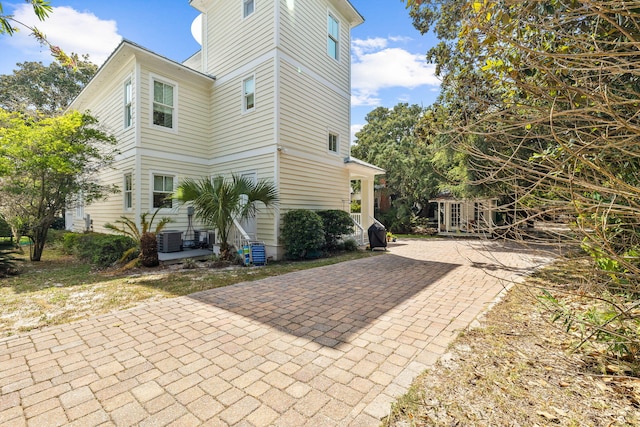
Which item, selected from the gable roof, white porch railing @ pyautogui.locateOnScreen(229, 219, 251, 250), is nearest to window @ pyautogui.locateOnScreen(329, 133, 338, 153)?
the gable roof

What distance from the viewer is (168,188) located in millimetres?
9812

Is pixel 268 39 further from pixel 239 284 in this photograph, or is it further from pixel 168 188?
pixel 239 284

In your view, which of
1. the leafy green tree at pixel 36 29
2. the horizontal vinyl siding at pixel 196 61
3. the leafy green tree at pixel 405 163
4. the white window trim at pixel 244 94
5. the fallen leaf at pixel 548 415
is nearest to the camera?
the fallen leaf at pixel 548 415

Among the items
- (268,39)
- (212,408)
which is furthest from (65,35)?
(268,39)

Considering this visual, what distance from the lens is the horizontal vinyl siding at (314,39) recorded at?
30.2ft

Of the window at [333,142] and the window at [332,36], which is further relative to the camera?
the window at [333,142]

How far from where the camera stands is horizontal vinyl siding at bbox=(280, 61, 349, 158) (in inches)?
358

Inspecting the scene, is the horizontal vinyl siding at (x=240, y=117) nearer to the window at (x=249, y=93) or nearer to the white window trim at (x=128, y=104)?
the window at (x=249, y=93)

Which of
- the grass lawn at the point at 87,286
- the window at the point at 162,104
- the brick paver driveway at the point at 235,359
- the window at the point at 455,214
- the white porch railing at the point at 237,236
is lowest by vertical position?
the brick paver driveway at the point at 235,359

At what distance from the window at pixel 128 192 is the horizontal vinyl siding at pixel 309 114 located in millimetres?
5650

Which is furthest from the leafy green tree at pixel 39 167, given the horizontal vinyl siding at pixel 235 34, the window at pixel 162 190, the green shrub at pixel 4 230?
the horizontal vinyl siding at pixel 235 34

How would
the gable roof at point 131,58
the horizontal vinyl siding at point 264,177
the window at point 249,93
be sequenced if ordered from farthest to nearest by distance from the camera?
the window at point 249,93 → the horizontal vinyl siding at point 264,177 → the gable roof at point 131,58

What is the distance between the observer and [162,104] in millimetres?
9562

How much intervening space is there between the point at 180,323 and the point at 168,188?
7.37 m
